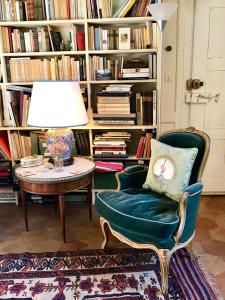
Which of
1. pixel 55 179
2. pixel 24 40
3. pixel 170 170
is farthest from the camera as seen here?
pixel 24 40

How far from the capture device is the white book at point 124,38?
2.62 meters

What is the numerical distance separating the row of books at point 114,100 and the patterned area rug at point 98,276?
1.22 m

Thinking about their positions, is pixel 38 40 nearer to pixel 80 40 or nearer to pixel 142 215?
pixel 80 40

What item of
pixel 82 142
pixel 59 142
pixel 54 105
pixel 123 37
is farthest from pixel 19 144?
pixel 123 37

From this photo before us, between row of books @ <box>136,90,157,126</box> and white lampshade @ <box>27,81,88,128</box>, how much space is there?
0.71m

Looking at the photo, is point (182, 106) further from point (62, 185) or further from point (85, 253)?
point (85, 253)

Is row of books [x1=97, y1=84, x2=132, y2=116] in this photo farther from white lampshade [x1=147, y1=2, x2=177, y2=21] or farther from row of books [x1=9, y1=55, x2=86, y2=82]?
white lampshade [x1=147, y1=2, x2=177, y2=21]

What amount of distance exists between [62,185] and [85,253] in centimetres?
54

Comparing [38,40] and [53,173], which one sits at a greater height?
[38,40]

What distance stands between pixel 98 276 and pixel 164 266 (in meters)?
0.47

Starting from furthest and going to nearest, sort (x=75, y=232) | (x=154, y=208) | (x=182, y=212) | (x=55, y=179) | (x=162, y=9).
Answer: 1. (x=75, y=232)
2. (x=162, y=9)
3. (x=55, y=179)
4. (x=154, y=208)
5. (x=182, y=212)

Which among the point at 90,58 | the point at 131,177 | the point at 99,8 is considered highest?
the point at 99,8

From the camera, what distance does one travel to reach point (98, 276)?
193 centimetres

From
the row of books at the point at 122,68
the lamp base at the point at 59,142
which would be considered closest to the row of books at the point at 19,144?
the lamp base at the point at 59,142
